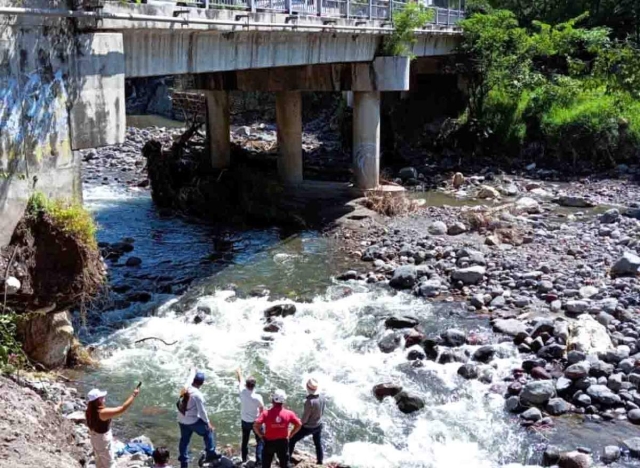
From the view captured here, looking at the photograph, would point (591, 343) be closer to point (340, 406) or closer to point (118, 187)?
point (340, 406)

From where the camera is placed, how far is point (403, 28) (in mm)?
28328

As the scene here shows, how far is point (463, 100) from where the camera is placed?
41.3m

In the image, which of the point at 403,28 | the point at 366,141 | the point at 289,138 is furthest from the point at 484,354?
the point at 289,138

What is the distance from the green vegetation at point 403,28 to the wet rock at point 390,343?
50.6 feet

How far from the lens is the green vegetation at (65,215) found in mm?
12172

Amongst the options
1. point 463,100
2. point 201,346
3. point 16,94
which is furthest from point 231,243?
point 463,100

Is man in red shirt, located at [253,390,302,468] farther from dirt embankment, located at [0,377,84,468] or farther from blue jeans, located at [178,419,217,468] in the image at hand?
dirt embankment, located at [0,377,84,468]

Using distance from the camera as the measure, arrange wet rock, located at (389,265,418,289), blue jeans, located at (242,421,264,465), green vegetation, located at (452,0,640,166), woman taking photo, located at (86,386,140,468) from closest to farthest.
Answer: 1. woman taking photo, located at (86,386,140,468)
2. blue jeans, located at (242,421,264,465)
3. wet rock, located at (389,265,418,289)
4. green vegetation, located at (452,0,640,166)

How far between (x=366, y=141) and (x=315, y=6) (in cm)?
704

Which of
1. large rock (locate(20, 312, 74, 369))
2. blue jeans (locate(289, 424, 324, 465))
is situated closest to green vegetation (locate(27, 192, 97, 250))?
large rock (locate(20, 312, 74, 369))

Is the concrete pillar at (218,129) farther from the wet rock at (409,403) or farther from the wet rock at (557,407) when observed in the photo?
the wet rock at (557,407)

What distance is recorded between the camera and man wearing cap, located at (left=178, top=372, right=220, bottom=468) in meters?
10.8

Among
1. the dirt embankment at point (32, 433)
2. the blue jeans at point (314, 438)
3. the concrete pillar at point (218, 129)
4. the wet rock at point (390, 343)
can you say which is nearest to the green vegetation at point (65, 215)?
the dirt embankment at point (32, 433)

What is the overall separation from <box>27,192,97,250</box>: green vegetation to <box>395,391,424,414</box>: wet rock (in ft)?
19.1
